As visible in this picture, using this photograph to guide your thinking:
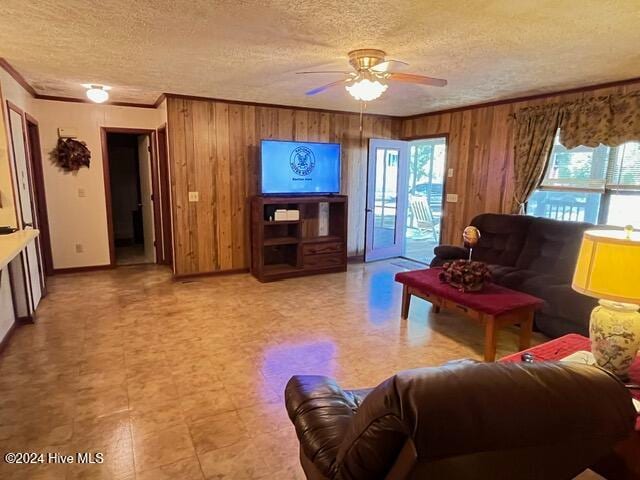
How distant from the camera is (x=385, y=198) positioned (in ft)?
20.9

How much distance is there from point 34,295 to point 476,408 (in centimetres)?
455

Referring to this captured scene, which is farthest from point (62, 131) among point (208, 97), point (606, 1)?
point (606, 1)

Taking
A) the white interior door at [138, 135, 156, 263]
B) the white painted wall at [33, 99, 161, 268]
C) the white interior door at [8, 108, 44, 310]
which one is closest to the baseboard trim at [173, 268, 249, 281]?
the white interior door at [138, 135, 156, 263]

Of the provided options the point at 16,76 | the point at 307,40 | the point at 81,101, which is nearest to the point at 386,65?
the point at 307,40

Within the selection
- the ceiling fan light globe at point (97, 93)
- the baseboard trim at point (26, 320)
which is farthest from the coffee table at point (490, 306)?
the ceiling fan light globe at point (97, 93)

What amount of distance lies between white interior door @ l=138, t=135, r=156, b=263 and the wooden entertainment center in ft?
5.91

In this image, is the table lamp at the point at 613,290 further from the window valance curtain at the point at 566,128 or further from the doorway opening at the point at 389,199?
the doorway opening at the point at 389,199

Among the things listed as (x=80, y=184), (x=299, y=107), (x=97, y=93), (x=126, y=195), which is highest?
(x=299, y=107)

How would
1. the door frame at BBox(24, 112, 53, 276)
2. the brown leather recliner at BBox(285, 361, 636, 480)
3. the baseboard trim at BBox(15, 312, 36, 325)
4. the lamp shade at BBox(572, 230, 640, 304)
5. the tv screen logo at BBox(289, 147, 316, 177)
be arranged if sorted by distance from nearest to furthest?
the brown leather recliner at BBox(285, 361, 636, 480) → the lamp shade at BBox(572, 230, 640, 304) → the baseboard trim at BBox(15, 312, 36, 325) → the door frame at BBox(24, 112, 53, 276) → the tv screen logo at BBox(289, 147, 316, 177)

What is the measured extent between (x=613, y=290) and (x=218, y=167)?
4.64 m

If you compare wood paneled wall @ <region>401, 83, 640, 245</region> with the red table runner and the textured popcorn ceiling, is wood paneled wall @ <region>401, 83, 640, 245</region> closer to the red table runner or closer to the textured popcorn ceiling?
the textured popcorn ceiling

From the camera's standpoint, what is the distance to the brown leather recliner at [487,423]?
2.55 feet

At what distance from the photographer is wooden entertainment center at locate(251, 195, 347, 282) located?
5.18m

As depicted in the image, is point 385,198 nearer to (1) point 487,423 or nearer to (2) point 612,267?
(2) point 612,267
